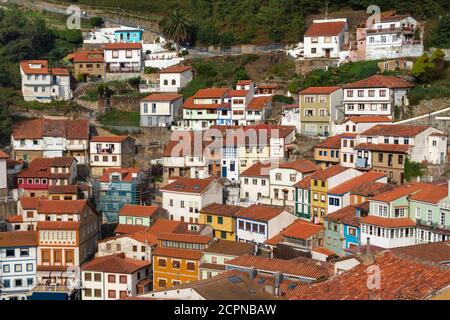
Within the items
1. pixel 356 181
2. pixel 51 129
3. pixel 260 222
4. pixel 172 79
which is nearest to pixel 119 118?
pixel 172 79

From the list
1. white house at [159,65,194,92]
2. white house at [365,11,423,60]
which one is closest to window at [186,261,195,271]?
white house at [159,65,194,92]

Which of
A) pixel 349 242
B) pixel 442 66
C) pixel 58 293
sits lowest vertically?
pixel 58 293

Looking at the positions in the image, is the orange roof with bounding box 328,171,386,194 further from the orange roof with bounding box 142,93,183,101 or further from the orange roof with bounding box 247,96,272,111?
the orange roof with bounding box 142,93,183,101

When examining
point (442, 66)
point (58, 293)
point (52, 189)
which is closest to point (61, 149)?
point (52, 189)

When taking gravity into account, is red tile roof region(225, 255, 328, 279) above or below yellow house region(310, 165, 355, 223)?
below

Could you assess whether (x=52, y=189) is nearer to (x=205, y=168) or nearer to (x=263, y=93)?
(x=205, y=168)

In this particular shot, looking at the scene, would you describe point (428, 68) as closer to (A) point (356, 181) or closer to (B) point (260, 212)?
(A) point (356, 181)
